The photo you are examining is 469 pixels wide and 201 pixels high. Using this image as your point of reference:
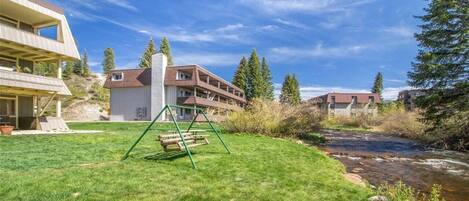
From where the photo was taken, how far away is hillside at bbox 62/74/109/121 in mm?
55906

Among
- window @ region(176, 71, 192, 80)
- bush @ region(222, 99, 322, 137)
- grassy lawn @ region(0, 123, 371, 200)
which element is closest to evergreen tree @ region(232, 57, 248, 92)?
window @ region(176, 71, 192, 80)

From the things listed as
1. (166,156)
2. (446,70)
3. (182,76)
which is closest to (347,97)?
(182,76)

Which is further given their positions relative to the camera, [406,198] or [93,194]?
[406,198]

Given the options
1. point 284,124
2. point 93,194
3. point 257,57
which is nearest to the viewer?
point 93,194

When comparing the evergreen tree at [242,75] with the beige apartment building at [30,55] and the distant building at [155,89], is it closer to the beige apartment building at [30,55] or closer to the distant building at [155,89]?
the distant building at [155,89]

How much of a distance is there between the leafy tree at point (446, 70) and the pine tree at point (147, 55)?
58025 millimetres

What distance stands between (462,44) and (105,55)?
95973 millimetres

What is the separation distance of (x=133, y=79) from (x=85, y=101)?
18616 millimetres

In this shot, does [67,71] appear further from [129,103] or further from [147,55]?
[129,103]

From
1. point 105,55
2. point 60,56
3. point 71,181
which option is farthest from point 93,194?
point 105,55

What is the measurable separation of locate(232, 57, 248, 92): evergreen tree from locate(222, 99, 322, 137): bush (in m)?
50.3

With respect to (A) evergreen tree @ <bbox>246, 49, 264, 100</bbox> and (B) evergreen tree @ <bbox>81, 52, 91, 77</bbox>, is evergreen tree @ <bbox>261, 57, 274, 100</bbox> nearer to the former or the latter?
(A) evergreen tree @ <bbox>246, 49, 264, 100</bbox>

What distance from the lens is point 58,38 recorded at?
21.9m

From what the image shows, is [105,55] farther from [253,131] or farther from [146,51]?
[253,131]
